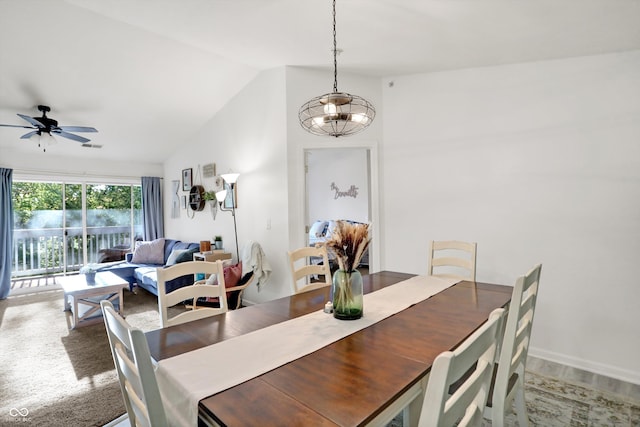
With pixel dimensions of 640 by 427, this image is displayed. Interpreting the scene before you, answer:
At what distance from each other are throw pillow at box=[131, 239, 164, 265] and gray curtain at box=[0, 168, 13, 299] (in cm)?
171

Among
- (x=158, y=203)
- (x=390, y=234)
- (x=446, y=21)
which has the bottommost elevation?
(x=390, y=234)

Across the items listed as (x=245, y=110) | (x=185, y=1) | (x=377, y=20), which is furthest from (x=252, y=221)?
(x=377, y=20)

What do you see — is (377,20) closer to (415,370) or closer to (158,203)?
(415,370)

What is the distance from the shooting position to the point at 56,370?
2660 mm

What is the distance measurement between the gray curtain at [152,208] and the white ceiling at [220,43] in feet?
5.24

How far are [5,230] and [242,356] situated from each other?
6.03 meters

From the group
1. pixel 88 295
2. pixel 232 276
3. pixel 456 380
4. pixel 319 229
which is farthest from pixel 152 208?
pixel 456 380

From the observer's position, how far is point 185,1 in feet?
8.51

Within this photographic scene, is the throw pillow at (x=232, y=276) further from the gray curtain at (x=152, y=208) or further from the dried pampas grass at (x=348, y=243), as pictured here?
the gray curtain at (x=152, y=208)

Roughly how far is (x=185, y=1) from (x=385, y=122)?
88.5 inches

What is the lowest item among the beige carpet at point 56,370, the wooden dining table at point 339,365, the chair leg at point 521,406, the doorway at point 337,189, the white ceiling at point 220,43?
the beige carpet at point 56,370

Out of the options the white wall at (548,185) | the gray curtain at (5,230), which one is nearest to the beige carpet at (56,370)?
the gray curtain at (5,230)

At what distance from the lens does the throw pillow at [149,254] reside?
18.3ft

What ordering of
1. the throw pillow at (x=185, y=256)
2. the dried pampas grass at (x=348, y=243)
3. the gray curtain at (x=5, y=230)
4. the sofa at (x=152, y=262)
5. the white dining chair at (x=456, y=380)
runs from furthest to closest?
the gray curtain at (x=5, y=230)
the throw pillow at (x=185, y=256)
the sofa at (x=152, y=262)
the dried pampas grass at (x=348, y=243)
the white dining chair at (x=456, y=380)
